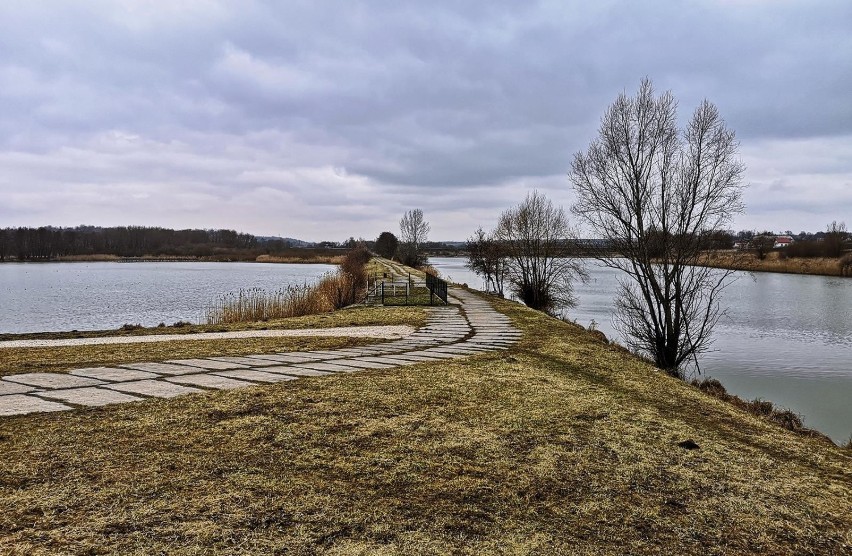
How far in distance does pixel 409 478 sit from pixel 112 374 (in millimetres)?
3910

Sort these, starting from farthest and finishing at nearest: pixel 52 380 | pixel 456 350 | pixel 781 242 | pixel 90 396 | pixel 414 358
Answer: pixel 781 242
pixel 456 350
pixel 414 358
pixel 52 380
pixel 90 396

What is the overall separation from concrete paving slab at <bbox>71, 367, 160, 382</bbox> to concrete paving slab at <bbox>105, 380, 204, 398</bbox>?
0.22m

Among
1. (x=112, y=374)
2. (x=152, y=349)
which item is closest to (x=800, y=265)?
(x=152, y=349)

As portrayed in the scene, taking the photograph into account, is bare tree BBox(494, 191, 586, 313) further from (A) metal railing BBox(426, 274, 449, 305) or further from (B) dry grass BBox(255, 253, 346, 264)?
(B) dry grass BBox(255, 253, 346, 264)

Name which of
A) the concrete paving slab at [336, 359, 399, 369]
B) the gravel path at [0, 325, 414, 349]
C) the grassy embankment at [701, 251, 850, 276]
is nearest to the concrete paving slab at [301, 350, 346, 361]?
the concrete paving slab at [336, 359, 399, 369]

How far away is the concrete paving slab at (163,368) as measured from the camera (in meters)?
5.81

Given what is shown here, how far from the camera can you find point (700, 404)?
221 inches

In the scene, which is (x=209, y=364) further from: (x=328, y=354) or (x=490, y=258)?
(x=490, y=258)

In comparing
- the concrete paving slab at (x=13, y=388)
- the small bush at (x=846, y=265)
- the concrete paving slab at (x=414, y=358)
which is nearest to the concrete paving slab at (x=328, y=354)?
the concrete paving slab at (x=414, y=358)

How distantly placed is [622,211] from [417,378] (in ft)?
27.3

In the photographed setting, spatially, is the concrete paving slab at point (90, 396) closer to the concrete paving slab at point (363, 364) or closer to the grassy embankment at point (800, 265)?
the concrete paving slab at point (363, 364)

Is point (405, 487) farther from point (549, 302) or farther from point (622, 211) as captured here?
point (549, 302)

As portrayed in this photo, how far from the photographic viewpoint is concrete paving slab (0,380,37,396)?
4746 millimetres

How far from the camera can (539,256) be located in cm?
2464
